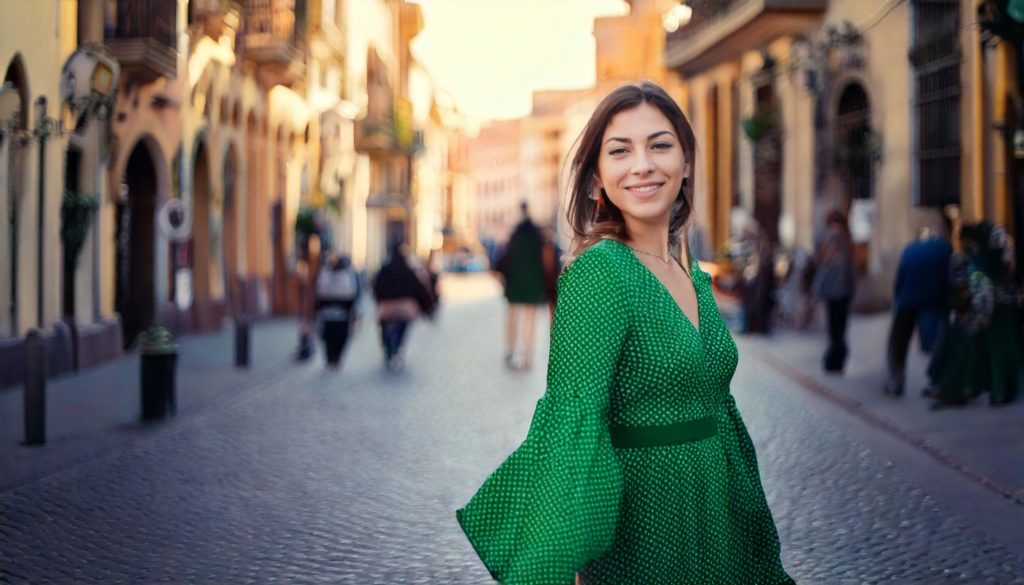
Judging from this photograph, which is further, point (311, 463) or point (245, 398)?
point (245, 398)

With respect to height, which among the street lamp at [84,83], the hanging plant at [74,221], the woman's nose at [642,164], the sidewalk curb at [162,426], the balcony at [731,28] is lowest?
the sidewalk curb at [162,426]

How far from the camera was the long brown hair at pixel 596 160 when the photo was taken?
2959 mm

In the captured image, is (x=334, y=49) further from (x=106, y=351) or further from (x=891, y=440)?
(x=891, y=440)

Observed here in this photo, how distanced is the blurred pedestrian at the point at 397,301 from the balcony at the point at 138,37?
4.51m

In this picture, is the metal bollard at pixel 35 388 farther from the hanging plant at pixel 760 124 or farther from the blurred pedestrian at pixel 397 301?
the hanging plant at pixel 760 124

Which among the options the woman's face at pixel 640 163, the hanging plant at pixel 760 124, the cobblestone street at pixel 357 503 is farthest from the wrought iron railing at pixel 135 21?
the woman's face at pixel 640 163

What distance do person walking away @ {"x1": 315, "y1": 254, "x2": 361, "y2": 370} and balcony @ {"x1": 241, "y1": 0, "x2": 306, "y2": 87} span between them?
11.5m

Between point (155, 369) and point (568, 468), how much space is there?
9.15 m

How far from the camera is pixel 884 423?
11.0 meters

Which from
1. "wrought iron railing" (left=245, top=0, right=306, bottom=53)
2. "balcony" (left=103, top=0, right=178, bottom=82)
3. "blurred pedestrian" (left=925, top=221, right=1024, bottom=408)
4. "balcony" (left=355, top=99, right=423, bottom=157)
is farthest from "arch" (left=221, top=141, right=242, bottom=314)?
"balcony" (left=355, top=99, right=423, bottom=157)

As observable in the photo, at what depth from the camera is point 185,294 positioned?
22219 millimetres

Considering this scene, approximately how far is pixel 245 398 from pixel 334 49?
25.6 metres

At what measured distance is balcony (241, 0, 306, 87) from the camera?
2755cm

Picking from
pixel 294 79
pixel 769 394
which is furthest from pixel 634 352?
pixel 294 79
